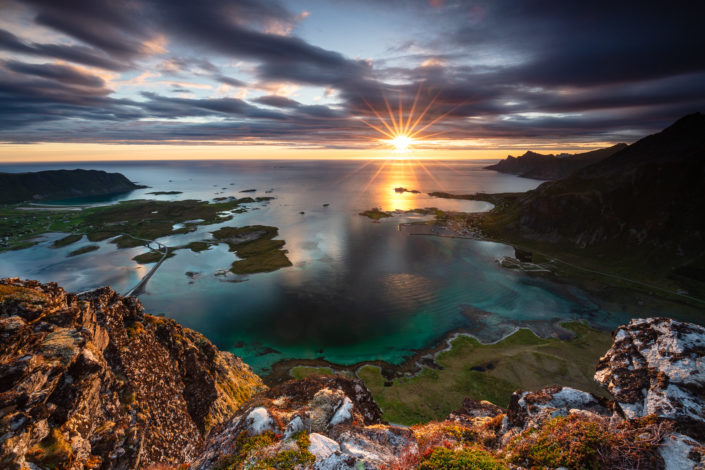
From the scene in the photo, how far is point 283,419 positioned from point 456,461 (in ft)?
26.7

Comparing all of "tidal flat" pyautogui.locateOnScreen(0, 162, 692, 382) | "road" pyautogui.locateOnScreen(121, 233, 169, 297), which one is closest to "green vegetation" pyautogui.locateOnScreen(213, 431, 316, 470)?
"tidal flat" pyautogui.locateOnScreen(0, 162, 692, 382)

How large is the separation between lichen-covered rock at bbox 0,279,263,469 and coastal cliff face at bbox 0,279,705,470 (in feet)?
0.17

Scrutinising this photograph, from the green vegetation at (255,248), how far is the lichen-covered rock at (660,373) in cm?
7959

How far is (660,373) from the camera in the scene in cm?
1206

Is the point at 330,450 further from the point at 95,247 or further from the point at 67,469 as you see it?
the point at 95,247

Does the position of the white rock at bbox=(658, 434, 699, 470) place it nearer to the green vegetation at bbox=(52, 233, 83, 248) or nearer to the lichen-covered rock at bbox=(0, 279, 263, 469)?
the lichen-covered rock at bbox=(0, 279, 263, 469)

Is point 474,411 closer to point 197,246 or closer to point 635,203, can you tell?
point 197,246

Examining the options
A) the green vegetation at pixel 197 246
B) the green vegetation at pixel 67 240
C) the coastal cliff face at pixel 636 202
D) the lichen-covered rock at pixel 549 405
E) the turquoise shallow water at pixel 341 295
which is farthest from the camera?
the green vegetation at pixel 67 240

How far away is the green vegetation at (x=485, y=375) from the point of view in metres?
37.4

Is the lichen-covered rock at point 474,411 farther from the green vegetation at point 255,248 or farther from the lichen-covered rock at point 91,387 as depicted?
the green vegetation at point 255,248

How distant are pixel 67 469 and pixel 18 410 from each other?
9.25 feet

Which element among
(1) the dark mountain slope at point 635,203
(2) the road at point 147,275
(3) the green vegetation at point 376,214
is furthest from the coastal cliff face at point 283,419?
(3) the green vegetation at point 376,214

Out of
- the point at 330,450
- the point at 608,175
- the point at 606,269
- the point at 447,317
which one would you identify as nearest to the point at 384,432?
the point at 330,450

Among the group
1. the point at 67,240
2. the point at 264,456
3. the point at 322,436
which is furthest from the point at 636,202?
the point at 67,240
